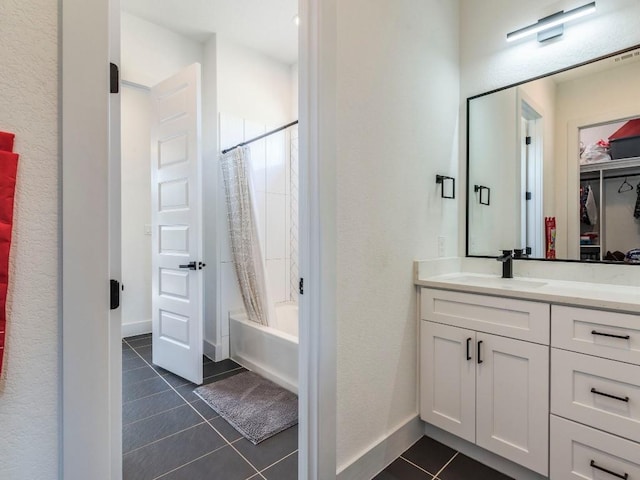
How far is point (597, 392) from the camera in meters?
1.29

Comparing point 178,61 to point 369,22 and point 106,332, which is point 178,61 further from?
point 106,332

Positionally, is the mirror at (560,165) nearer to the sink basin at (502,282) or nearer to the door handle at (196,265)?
the sink basin at (502,282)


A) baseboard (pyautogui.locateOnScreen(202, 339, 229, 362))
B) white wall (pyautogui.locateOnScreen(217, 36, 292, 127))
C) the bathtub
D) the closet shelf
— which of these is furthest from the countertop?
white wall (pyautogui.locateOnScreen(217, 36, 292, 127))

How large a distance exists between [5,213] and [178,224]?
1.92 m

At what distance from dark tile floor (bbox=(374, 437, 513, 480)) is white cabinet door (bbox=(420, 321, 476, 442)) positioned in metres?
0.13

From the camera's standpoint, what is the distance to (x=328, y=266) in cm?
137

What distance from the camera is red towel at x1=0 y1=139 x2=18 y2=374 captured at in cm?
67

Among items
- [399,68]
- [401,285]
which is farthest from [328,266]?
[399,68]

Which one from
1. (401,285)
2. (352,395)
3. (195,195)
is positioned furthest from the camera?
(195,195)

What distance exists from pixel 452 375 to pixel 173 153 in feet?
8.15

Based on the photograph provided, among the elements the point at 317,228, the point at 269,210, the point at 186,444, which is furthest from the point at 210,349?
the point at 317,228

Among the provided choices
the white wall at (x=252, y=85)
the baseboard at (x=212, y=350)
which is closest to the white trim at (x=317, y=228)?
the baseboard at (x=212, y=350)

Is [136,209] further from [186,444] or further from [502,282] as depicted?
[502,282]

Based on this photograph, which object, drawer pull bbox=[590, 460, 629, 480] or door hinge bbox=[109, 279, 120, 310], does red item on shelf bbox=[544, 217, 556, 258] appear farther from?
door hinge bbox=[109, 279, 120, 310]
